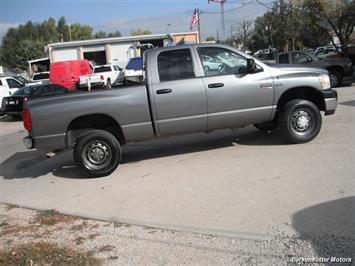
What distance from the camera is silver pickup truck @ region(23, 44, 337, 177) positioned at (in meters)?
7.61

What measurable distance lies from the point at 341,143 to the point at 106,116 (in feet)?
13.2

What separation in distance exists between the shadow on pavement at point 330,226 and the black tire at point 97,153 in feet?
11.3

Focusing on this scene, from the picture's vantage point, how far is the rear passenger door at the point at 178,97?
7754 millimetres

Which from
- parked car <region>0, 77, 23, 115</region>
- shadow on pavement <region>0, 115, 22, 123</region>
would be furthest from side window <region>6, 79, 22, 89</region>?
shadow on pavement <region>0, 115, 22, 123</region>

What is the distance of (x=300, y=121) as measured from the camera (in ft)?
27.5

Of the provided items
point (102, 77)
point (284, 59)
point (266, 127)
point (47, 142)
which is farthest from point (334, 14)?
point (47, 142)

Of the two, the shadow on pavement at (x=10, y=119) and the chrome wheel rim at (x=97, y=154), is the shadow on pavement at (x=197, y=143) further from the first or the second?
the shadow on pavement at (x=10, y=119)

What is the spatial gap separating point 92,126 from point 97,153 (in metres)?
0.54

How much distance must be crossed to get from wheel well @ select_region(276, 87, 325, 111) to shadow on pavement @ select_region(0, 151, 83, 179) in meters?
3.78

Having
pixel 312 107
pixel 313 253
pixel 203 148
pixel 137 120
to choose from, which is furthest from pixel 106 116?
pixel 313 253

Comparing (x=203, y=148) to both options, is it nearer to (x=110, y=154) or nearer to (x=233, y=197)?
(x=110, y=154)

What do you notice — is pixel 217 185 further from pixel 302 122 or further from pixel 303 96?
pixel 303 96

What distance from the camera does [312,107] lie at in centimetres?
839

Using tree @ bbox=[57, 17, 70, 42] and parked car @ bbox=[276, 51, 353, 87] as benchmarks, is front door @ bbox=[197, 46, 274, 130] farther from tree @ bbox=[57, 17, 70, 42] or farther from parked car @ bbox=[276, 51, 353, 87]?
tree @ bbox=[57, 17, 70, 42]
